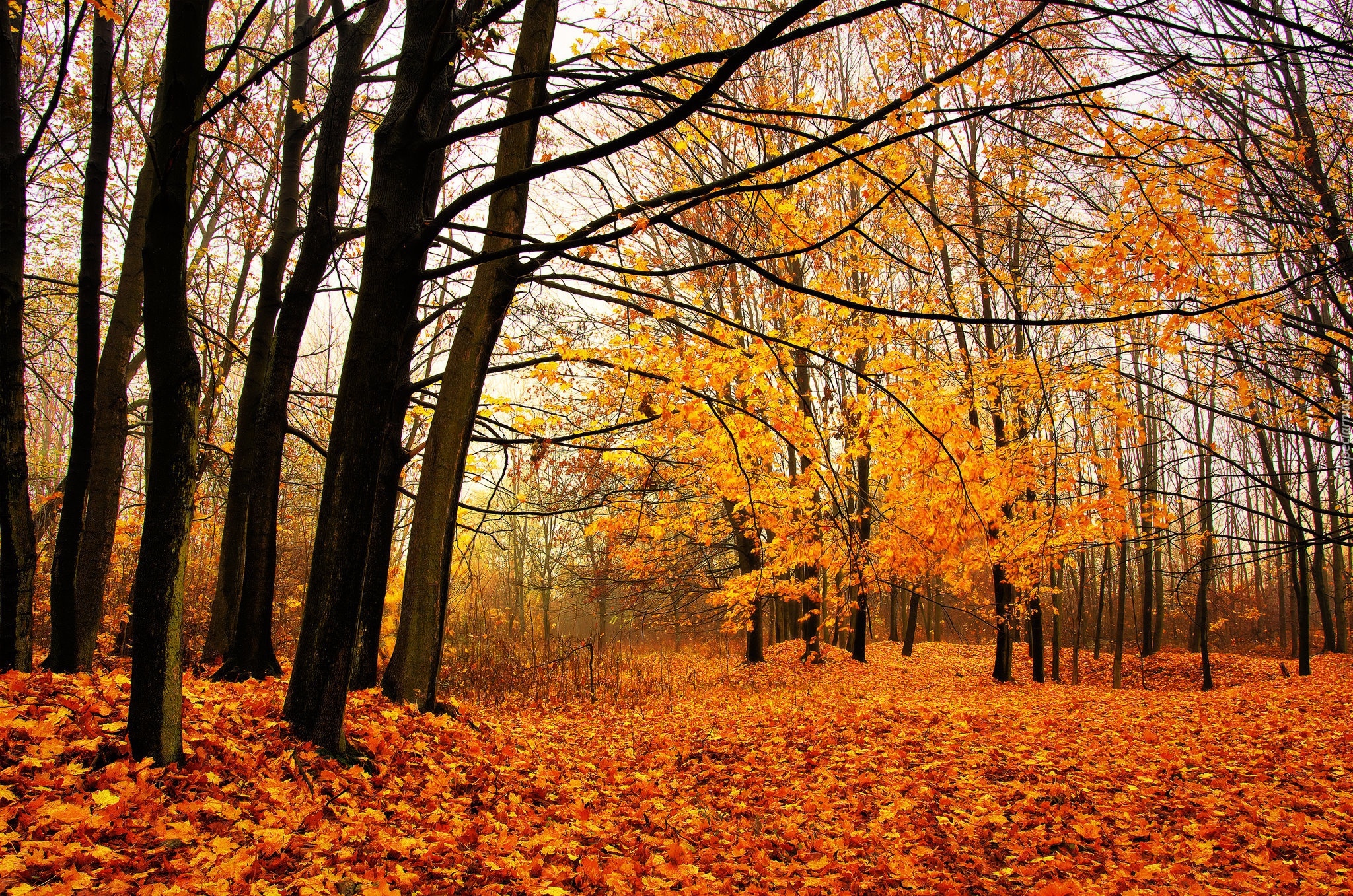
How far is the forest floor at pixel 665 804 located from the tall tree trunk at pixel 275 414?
1.52ft

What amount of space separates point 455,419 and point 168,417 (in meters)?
2.59

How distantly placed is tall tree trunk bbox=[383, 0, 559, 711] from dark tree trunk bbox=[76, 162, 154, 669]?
2198 millimetres

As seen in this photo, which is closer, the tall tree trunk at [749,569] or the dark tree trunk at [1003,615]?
the dark tree trunk at [1003,615]

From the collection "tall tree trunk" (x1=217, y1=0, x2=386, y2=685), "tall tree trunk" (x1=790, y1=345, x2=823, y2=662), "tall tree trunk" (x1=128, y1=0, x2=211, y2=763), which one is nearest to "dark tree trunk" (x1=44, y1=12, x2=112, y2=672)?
"tall tree trunk" (x1=217, y1=0, x2=386, y2=685)

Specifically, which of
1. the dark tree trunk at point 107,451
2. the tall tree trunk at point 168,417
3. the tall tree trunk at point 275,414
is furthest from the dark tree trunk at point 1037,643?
the dark tree trunk at point 107,451

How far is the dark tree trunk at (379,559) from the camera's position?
4.99 m

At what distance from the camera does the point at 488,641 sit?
16.2m

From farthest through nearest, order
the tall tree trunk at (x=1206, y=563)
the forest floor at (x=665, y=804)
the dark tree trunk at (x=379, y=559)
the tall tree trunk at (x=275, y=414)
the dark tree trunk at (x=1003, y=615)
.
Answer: the dark tree trunk at (x=1003, y=615), the tall tree trunk at (x=1206, y=563), the dark tree trunk at (x=379, y=559), the tall tree trunk at (x=275, y=414), the forest floor at (x=665, y=804)

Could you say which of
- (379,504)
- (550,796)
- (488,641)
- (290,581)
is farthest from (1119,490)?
(290,581)

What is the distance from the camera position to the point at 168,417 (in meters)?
2.73

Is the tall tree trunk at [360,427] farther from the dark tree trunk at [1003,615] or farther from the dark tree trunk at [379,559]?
the dark tree trunk at [1003,615]

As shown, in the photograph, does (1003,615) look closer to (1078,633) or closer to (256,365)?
(1078,633)

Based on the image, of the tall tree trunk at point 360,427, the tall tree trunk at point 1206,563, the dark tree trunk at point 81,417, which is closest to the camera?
the tall tree trunk at point 360,427

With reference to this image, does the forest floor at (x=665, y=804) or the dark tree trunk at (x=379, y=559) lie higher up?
the dark tree trunk at (x=379, y=559)
